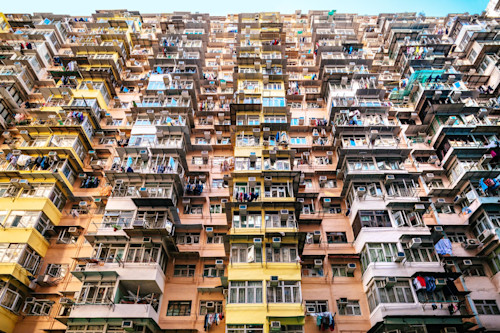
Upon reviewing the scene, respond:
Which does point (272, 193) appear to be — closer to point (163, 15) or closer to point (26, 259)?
point (26, 259)

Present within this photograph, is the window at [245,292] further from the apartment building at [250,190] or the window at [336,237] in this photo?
the window at [336,237]

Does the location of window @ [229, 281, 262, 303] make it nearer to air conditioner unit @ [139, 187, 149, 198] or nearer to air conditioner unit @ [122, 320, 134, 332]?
air conditioner unit @ [122, 320, 134, 332]

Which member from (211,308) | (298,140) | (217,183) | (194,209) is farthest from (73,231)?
(298,140)

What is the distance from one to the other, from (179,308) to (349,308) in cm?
1284

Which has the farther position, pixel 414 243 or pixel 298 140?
pixel 298 140

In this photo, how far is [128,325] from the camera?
20969mm

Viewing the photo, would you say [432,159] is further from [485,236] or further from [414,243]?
[414,243]

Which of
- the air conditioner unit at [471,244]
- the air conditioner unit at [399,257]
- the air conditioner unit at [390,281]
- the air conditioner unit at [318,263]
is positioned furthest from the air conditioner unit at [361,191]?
the air conditioner unit at [471,244]

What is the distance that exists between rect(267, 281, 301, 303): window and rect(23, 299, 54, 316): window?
16736 mm

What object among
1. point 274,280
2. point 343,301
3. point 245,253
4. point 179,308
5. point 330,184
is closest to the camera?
point 274,280

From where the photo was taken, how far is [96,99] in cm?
3700

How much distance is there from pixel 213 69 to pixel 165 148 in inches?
774

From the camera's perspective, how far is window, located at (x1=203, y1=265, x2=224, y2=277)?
1059 inches

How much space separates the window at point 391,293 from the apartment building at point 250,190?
13 cm
